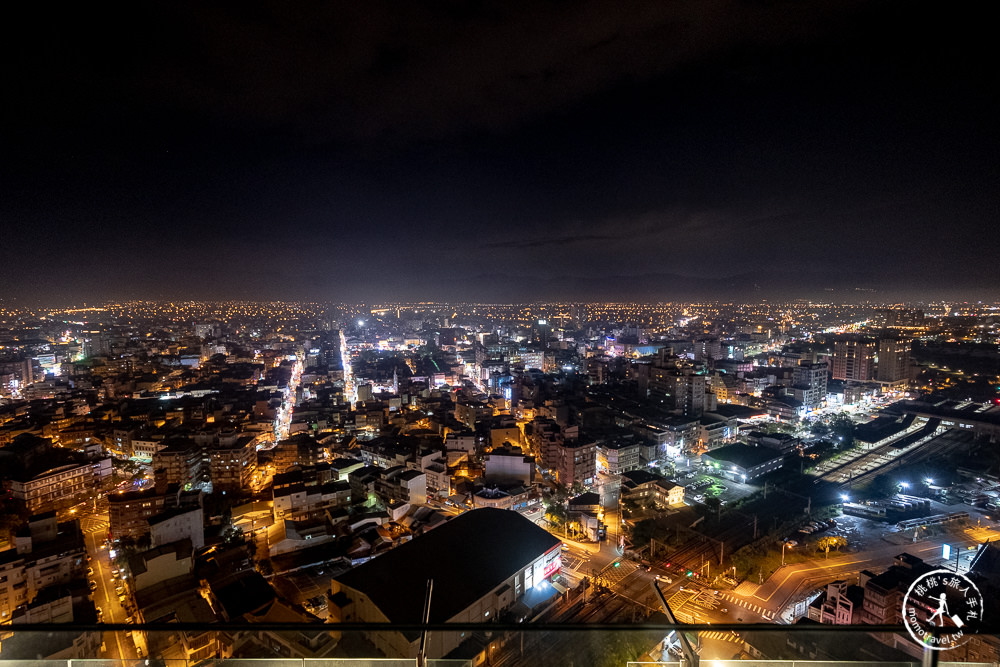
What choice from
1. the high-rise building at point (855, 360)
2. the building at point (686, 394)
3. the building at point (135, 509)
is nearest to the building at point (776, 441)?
the building at point (686, 394)

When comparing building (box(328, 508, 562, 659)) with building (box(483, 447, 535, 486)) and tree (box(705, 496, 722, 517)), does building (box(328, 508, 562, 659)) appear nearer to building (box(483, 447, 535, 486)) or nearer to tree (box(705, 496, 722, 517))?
building (box(483, 447, 535, 486))

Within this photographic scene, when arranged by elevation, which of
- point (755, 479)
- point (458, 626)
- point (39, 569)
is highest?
point (458, 626)

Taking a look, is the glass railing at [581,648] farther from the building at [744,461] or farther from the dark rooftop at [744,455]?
the dark rooftop at [744,455]

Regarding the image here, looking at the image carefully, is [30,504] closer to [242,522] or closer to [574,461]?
[242,522]

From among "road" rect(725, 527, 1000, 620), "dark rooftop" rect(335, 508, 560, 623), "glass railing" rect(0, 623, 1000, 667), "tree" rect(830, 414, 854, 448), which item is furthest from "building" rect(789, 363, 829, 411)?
"glass railing" rect(0, 623, 1000, 667)

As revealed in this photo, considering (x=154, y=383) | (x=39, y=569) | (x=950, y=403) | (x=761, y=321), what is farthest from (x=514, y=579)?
(x=761, y=321)

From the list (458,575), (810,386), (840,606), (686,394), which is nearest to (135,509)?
(458,575)
